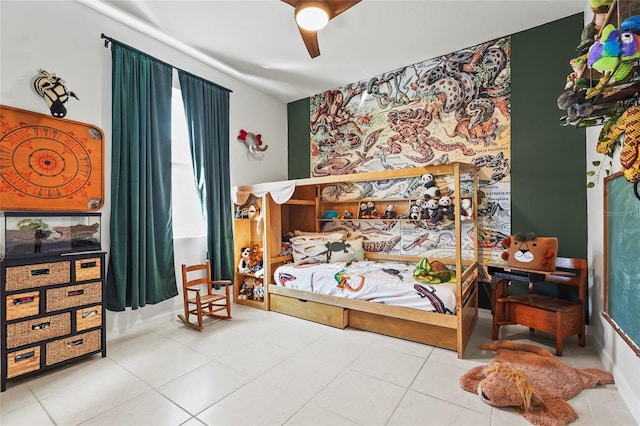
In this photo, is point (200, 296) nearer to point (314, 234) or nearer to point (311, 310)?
point (311, 310)

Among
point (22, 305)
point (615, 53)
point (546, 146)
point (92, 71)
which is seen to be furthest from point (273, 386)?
point (546, 146)

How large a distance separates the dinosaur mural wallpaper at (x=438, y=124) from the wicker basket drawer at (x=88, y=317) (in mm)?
3117

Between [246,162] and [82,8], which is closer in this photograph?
[82,8]

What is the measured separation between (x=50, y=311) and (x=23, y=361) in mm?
358

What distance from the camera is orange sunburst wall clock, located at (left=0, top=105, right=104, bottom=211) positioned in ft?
7.55

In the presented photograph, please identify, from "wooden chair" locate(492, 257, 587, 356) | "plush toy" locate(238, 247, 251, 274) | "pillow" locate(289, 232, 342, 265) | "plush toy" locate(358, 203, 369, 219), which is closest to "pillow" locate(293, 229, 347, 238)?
"pillow" locate(289, 232, 342, 265)

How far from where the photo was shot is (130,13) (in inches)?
112

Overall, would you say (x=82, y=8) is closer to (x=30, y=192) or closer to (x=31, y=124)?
(x=31, y=124)

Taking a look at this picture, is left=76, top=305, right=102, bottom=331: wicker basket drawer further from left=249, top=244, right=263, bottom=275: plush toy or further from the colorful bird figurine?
the colorful bird figurine

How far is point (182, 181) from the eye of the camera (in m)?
3.68

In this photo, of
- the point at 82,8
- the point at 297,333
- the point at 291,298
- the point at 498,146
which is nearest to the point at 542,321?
the point at 498,146

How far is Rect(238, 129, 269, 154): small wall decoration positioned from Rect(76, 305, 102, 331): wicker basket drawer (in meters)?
2.74

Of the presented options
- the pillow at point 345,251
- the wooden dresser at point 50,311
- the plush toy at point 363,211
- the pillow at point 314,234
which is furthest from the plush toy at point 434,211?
the wooden dresser at point 50,311

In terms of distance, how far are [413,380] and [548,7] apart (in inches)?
143
